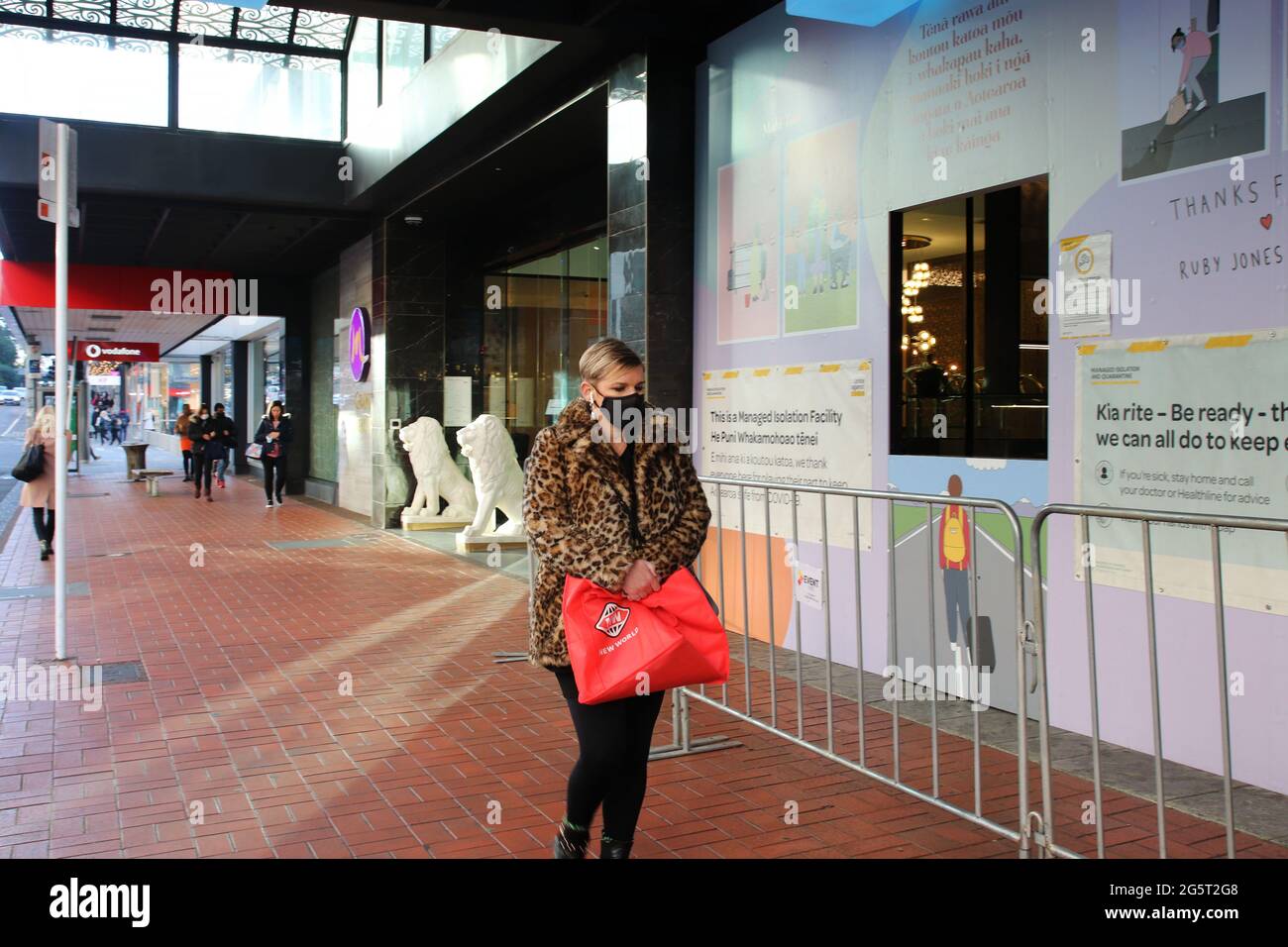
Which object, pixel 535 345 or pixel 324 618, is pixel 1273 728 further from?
pixel 535 345

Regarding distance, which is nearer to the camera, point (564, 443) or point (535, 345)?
point (564, 443)

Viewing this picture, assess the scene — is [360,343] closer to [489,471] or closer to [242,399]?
[489,471]

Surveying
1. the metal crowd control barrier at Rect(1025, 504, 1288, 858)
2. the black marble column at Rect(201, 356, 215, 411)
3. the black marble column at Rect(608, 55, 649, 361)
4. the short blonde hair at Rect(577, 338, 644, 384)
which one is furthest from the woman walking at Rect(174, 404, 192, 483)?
the metal crowd control barrier at Rect(1025, 504, 1288, 858)

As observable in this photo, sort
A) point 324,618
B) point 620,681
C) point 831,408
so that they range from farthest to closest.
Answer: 1. point 324,618
2. point 831,408
3. point 620,681

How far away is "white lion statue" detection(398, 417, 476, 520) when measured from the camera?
15.2 metres

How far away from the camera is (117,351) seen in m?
34.0

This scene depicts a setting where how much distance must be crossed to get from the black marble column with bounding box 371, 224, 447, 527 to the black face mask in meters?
13.0

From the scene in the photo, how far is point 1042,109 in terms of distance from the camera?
5613 millimetres

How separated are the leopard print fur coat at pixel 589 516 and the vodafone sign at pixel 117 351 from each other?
106 ft

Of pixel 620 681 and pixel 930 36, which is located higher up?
pixel 930 36

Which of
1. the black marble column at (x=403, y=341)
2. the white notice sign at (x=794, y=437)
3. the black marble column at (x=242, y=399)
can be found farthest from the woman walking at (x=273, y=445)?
the black marble column at (x=242, y=399)

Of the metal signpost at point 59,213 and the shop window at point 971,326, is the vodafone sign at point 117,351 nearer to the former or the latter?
the metal signpost at point 59,213

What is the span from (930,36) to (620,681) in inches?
187
